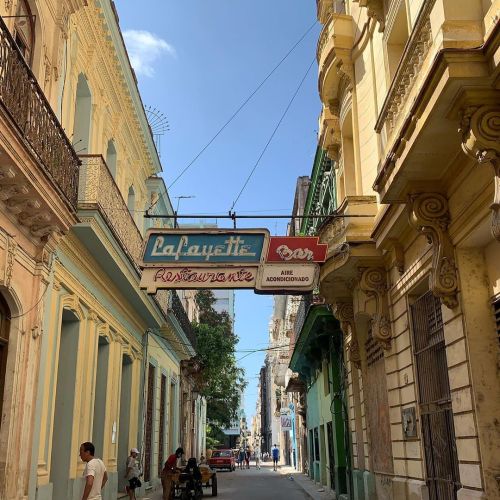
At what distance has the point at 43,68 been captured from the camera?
9.33 m

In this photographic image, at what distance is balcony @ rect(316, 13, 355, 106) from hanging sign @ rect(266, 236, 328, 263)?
3.99 m

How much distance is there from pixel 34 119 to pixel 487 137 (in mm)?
5552

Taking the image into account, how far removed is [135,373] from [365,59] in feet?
35.3

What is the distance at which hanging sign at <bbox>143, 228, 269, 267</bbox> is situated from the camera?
9234mm

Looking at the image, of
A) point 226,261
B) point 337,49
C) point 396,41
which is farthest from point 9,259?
point 337,49

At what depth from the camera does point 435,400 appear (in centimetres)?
814

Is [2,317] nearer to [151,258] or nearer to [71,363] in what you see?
[151,258]

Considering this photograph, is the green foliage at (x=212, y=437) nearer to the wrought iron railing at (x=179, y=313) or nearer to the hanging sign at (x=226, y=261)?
the wrought iron railing at (x=179, y=313)

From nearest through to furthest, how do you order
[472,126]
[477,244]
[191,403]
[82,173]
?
[472,126]
[477,244]
[82,173]
[191,403]

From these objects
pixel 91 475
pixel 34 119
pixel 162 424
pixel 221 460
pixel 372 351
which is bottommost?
pixel 221 460

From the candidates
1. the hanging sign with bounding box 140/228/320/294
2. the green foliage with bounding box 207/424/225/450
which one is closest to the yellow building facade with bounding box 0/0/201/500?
the hanging sign with bounding box 140/228/320/294

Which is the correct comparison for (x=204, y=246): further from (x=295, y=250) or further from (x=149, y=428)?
(x=149, y=428)

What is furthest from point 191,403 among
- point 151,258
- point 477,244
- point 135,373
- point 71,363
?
point 477,244

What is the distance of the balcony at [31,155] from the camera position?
6.94 metres
